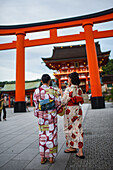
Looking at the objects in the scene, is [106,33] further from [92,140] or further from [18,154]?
[18,154]

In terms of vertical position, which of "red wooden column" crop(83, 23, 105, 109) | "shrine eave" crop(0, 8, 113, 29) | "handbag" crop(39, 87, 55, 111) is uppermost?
"shrine eave" crop(0, 8, 113, 29)

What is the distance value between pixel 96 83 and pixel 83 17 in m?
5.01

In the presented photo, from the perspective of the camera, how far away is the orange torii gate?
8359mm

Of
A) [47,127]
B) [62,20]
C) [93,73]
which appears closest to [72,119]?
[47,127]

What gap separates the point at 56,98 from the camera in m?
2.00

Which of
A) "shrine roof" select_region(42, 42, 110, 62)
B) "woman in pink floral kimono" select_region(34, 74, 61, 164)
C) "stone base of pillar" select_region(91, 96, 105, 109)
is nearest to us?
"woman in pink floral kimono" select_region(34, 74, 61, 164)

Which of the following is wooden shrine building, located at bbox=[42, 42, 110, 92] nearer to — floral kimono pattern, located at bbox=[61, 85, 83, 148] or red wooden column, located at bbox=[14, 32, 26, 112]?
red wooden column, located at bbox=[14, 32, 26, 112]

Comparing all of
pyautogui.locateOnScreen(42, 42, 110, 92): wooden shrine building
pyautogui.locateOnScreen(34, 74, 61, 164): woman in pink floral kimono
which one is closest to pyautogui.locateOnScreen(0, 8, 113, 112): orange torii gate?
pyautogui.locateOnScreen(34, 74, 61, 164): woman in pink floral kimono

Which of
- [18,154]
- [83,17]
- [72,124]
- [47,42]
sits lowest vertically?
[18,154]

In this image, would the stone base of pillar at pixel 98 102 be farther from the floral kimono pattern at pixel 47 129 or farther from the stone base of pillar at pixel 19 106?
the floral kimono pattern at pixel 47 129

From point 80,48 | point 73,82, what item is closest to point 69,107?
point 73,82

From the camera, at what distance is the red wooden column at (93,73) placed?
26.8 feet

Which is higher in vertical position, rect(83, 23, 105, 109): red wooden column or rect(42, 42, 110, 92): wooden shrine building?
rect(42, 42, 110, 92): wooden shrine building

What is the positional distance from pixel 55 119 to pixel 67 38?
809cm
